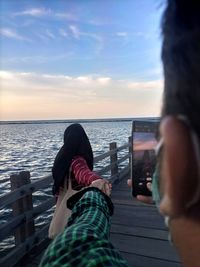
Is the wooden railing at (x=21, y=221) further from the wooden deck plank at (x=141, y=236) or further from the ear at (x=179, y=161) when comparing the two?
the ear at (x=179, y=161)

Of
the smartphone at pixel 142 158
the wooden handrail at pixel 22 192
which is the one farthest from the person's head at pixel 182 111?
the wooden handrail at pixel 22 192

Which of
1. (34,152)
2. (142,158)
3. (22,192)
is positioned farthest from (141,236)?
(34,152)

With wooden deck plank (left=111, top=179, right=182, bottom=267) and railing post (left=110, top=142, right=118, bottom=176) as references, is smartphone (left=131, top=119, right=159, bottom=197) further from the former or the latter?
railing post (left=110, top=142, right=118, bottom=176)

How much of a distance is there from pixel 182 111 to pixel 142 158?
0.90 metres

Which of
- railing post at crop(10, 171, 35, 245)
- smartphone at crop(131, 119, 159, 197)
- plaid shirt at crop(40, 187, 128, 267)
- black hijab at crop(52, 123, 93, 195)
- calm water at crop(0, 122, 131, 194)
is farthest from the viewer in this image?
calm water at crop(0, 122, 131, 194)

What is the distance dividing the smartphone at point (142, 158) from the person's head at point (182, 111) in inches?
31.9

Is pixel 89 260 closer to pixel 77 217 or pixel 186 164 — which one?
pixel 77 217

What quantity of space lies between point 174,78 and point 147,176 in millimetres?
947

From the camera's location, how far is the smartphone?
140 centimetres

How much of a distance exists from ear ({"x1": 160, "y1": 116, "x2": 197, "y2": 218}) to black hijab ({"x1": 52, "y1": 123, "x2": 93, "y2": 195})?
2786mm

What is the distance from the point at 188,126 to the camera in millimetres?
522

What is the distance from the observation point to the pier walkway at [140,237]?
3978mm

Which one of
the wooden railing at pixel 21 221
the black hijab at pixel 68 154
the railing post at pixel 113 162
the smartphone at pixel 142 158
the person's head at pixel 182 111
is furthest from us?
the railing post at pixel 113 162

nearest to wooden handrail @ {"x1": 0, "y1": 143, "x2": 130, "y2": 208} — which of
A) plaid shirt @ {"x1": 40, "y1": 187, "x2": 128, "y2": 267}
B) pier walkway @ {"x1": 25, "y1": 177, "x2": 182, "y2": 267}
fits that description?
pier walkway @ {"x1": 25, "y1": 177, "x2": 182, "y2": 267}
